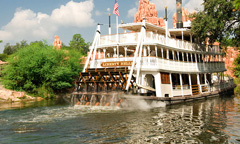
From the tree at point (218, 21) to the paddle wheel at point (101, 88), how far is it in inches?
329

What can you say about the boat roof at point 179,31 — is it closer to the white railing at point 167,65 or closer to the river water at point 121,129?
the white railing at point 167,65

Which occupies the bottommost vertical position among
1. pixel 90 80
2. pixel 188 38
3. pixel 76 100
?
pixel 76 100

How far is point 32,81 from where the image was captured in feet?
Result: 92.4

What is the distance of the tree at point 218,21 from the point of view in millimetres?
18422

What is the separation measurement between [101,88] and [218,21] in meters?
11.6

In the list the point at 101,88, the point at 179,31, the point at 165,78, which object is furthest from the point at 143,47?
the point at 179,31

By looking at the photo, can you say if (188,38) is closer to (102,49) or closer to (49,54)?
(102,49)

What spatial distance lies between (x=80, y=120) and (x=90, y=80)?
6.24 meters

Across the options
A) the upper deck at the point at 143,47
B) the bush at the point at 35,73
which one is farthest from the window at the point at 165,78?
the bush at the point at 35,73

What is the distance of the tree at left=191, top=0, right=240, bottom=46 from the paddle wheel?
8364 millimetres

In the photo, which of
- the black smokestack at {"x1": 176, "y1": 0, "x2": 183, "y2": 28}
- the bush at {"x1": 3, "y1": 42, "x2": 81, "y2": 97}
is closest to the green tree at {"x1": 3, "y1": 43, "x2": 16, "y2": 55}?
the bush at {"x1": 3, "y1": 42, "x2": 81, "y2": 97}

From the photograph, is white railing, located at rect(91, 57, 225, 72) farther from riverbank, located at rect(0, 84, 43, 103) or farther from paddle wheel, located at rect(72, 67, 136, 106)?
riverbank, located at rect(0, 84, 43, 103)

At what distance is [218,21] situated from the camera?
18.9 meters

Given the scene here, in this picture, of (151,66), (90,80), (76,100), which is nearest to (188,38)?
(151,66)
